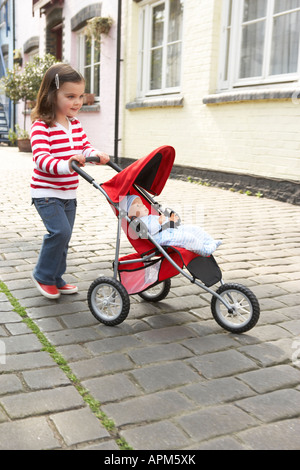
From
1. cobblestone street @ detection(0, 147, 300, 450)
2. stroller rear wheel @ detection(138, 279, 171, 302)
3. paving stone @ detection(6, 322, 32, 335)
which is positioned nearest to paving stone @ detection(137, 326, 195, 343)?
cobblestone street @ detection(0, 147, 300, 450)

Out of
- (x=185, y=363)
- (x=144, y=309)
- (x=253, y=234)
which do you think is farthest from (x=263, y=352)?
(x=253, y=234)

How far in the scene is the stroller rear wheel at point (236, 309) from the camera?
2.85 meters

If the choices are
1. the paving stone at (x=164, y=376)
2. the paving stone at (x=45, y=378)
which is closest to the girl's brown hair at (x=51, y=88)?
the paving stone at (x=45, y=378)

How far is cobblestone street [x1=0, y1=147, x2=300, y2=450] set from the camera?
2016mm

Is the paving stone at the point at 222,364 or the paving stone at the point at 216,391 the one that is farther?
the paving stone at the point at 222,364

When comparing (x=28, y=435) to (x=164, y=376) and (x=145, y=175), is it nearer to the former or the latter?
(x=164, y=376)

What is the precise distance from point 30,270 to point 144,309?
1199 mm

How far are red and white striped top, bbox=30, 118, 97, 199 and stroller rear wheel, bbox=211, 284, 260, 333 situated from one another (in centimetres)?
117

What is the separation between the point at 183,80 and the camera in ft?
31.4

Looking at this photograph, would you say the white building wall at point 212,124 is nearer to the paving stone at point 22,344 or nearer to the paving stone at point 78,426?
the paving stone at point 22,344

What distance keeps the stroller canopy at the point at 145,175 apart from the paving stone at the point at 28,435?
1422 mm

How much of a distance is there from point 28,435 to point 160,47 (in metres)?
9.85

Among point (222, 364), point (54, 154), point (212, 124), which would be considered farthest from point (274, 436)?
point (212, 124)

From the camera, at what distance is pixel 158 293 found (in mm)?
3469
